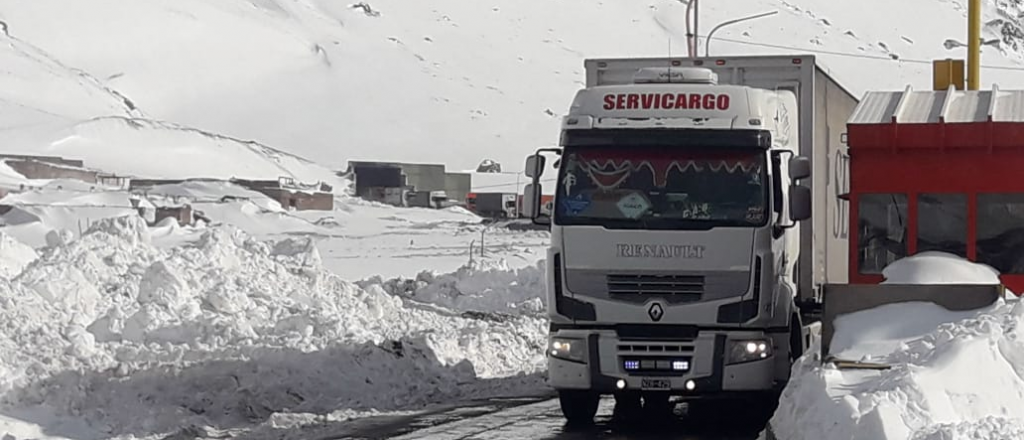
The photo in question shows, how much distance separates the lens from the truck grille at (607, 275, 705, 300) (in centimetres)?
1356

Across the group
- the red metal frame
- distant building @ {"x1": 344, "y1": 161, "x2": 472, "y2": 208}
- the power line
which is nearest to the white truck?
the red metal frame

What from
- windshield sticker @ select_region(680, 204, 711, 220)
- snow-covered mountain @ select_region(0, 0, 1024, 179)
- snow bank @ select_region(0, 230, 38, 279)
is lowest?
snow bank @ select_region(0, 230, 38, 279)

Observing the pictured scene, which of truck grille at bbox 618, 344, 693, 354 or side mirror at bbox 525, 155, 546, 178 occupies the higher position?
side mirror at bbox 525, 155, 546, 178

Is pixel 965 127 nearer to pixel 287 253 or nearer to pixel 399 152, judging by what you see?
pixel 287 253

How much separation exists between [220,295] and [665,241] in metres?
8.85

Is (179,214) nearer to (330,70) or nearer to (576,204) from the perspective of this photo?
(576,204)

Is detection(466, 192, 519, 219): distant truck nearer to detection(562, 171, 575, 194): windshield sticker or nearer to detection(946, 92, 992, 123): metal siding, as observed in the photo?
detection(946, 92, 992, 123): metal siding

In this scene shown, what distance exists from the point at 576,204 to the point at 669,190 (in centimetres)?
83

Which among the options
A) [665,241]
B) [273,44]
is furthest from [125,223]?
[273,44]

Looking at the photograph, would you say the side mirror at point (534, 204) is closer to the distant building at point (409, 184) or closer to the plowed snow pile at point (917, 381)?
the plowed snow pile at point (917, 381)

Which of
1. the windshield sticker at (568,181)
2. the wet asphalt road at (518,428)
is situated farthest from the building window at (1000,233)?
the windshield sticker at (568,181)

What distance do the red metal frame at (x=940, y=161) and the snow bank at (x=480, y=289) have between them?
1401 cm

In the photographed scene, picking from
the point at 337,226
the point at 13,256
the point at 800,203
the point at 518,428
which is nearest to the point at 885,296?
the point at 800,203

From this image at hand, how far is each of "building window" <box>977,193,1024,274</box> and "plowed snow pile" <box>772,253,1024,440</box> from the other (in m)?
2.66
